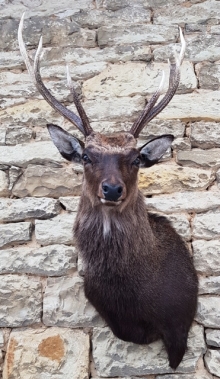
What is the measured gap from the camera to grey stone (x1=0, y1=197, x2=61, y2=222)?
3750 millimetres

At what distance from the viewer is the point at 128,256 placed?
10.3 ft

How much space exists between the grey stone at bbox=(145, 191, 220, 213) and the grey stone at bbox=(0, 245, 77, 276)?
578 mm

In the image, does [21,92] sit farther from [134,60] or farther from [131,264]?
[131,264]

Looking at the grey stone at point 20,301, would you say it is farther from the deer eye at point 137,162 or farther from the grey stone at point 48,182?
the deer eye at point 137,162

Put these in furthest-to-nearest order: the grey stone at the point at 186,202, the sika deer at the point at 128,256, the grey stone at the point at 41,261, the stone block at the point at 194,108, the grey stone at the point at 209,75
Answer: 1. the grey stone at the point at 209,75
2. the stone block at the point at 194,108
3. the grey stone at the point at 186,202
4. the grey stone at the point at 41,261
5. the sika deer at the point at 128,256

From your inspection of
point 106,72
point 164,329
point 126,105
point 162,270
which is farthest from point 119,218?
point 106,72

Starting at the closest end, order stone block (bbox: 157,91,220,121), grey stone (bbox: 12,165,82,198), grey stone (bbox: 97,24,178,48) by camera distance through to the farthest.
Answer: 1. grey stone (bbox: 12,165,82,198)
2. stone block (bbox: 157,91,220,121)
3. grey stone (bbox: 97,24,178,48)

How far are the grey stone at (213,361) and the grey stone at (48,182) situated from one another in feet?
4.03

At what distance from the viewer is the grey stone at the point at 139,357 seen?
3305 millimetres

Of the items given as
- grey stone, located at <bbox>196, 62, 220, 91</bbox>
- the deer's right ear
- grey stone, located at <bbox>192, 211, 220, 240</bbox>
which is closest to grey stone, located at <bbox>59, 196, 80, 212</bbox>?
the deer's right ear

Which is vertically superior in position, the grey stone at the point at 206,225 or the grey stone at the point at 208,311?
the grey stone at the point at 206,225

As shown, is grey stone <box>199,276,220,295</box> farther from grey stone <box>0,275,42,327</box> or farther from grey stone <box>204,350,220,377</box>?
grey stone <box>0,275,42,327</box>

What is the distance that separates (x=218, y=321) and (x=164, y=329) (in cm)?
37

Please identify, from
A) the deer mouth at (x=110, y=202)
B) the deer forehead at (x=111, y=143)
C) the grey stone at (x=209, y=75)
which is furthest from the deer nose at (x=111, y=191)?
the grey stone at (x=209, y=75)
